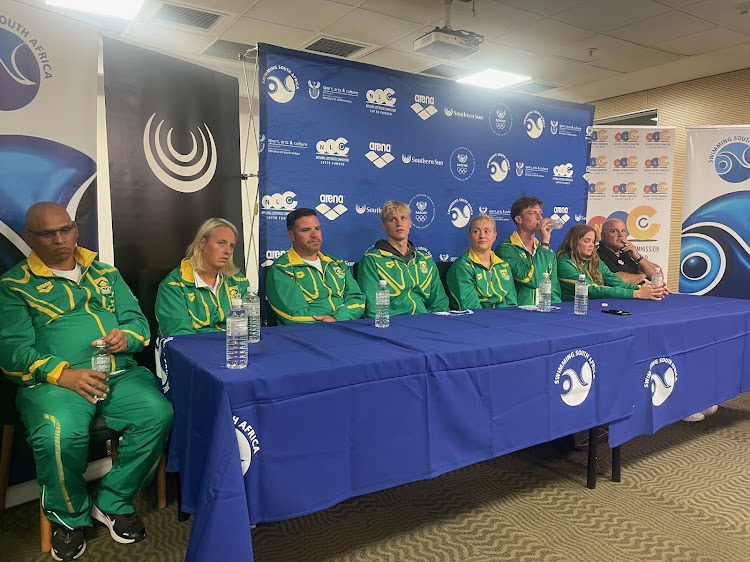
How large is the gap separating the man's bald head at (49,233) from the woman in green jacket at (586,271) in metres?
2.91

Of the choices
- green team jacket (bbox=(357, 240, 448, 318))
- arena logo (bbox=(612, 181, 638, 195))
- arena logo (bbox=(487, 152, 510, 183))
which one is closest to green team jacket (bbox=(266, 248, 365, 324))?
green team jacket (bbox=(357, 240, 448, 318))

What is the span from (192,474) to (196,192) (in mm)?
1670

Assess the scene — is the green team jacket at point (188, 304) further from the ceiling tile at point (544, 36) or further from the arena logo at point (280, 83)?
the ceiling tile at point (544, 36)

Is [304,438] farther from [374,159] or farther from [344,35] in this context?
[344,35]

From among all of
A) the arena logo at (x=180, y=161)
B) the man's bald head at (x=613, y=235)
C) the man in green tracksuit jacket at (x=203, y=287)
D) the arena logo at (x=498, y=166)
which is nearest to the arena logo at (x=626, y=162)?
the man's bald head at (x=613, y=235)

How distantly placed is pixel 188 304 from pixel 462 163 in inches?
89.2

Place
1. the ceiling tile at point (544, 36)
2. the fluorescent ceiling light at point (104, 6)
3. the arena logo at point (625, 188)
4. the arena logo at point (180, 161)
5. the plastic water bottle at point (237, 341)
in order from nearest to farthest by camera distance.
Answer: the plastic water bottle at point (237, 341) → the arena logo at point (180, 161) → the fluorescent ceiling light at point (104, 6) → the ceiling tile at point (544, 36) → the arena logo at point (625, 188)

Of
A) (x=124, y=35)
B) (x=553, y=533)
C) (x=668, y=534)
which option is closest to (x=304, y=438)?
(x=553, y=533)

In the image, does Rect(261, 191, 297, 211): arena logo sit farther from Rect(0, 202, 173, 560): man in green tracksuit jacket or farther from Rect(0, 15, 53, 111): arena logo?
Rect(0, 15, 53, 111): arena logo

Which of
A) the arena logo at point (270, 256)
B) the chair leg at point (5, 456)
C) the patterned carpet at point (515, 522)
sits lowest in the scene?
the patterned carpet at point (515, 522)

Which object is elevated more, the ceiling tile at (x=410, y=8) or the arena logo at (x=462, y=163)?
the ceiling tile at (x=410, y=8)

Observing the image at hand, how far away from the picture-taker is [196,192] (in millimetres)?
2830

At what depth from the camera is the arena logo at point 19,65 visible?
2.13 meters

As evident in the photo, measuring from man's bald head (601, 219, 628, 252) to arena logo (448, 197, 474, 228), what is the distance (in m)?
1.06
